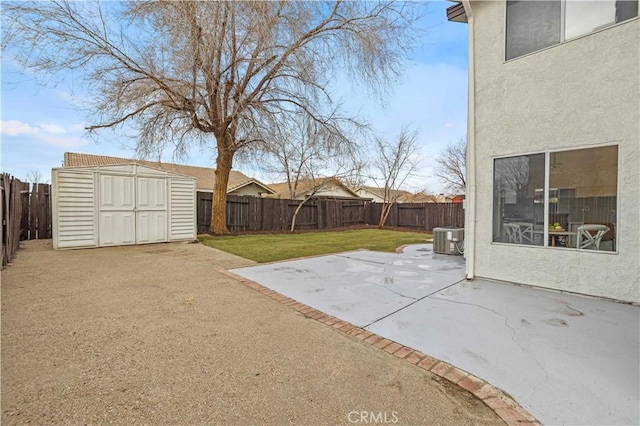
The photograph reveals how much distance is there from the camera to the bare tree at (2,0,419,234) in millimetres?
7410

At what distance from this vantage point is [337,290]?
4570mm

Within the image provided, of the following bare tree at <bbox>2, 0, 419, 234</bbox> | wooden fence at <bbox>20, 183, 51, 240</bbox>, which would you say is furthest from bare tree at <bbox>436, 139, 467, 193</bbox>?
wooden fence at <bbox>20, 183, 51, 240</bbox>

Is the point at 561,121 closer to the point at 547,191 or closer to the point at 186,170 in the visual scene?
the point at 547,191

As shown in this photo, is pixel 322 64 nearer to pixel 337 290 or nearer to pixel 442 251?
pixel 442 251

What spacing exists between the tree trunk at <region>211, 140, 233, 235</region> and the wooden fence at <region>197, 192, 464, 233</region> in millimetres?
824

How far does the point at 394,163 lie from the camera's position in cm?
1817

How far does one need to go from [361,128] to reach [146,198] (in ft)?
24.6

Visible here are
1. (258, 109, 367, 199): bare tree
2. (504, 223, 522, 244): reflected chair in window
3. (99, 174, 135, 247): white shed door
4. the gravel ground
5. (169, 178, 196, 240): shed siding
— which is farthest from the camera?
(258, 109, 367, 199): bare tree

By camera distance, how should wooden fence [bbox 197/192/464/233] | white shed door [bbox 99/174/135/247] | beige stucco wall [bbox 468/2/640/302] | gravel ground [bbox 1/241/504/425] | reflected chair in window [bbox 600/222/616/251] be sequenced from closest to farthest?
gravel ground [bbox 1/241/504/425] → beige stucco wall [bbox 468/2/640/302] → reflected chair in window [bbox 600/222/616/251] → white shed door [bbox 99/174/135/247] → wooden fence [bbox 197/192/464/233]

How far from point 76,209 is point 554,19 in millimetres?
10706

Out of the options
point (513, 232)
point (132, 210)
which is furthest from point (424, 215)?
point (132, 210)

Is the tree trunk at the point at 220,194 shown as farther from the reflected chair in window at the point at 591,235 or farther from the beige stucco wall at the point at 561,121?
the reflected chair in window at the point at 591,235

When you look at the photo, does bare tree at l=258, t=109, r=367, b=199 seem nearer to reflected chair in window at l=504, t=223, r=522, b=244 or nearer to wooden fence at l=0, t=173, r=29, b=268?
wooden fence at l=0, t=173, r=29, b=268

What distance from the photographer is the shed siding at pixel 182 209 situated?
30.6ft
